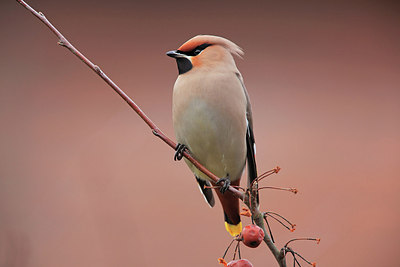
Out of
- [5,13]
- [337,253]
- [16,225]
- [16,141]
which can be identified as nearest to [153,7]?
[5,13]

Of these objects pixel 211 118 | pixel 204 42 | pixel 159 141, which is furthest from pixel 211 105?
pixel 159 141

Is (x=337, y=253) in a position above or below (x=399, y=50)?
below

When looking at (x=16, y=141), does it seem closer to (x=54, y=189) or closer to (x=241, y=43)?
(x=54, y=189)

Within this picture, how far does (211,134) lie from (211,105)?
83 millimetres

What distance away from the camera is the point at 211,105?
1.23 m

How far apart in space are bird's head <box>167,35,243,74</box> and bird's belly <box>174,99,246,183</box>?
96 millimetres

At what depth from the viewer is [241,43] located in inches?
119

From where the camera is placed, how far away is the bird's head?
1146 millimetres

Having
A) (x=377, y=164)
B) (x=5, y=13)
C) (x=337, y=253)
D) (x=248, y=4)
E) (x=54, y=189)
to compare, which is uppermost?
(x=5, y=13)

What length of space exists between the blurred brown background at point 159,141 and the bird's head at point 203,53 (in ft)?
5.38

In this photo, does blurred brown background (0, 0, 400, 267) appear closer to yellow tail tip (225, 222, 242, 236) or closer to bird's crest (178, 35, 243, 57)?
yellow tail tip (225, 222, 242, 236)

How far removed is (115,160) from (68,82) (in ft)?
1.82

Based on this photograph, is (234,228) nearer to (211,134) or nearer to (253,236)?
(211,134)

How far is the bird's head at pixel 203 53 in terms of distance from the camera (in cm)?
115
